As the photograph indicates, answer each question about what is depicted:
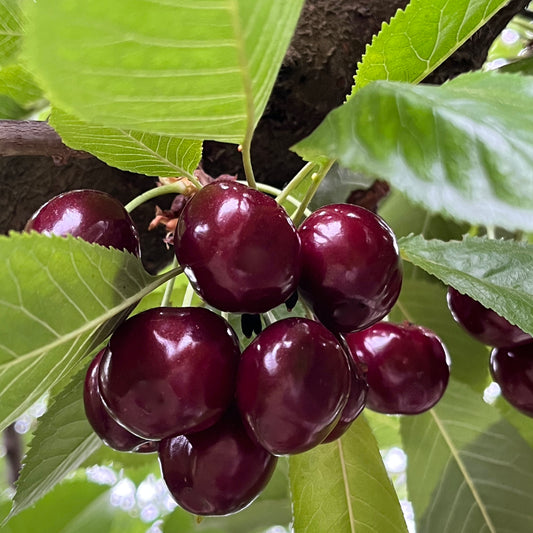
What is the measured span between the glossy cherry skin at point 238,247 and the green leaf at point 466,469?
592 millimetres

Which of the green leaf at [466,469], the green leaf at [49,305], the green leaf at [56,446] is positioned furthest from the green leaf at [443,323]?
the green leaf at [49,305]

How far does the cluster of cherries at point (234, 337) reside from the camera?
17.8 inches

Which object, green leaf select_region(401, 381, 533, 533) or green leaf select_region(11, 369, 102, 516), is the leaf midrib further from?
green leaf select_region(11, 369, 102, 516)

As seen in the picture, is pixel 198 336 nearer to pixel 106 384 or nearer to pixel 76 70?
pixel 106 384

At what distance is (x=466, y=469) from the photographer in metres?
0.95

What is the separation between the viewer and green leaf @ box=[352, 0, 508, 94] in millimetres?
501

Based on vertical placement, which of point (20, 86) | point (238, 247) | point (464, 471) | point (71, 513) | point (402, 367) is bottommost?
point (71, 513)

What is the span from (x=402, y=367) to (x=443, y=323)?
358mm

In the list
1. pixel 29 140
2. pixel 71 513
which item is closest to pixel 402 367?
pixel 29 140

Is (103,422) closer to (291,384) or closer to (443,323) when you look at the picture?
(291,384)

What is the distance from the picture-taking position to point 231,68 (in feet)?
1.27

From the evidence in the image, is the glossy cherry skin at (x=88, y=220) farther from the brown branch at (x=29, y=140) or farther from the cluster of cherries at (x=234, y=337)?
the brown branch at (x=29, y=140)

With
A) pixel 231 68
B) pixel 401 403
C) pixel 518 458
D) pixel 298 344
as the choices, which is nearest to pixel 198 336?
pixel 298 344

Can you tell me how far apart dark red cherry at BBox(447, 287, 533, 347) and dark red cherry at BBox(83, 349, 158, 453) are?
1.14 feet
